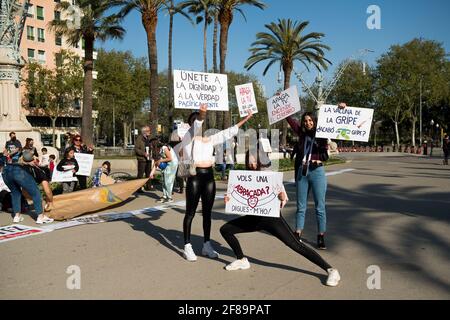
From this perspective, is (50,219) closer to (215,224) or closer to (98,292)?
(215,224)

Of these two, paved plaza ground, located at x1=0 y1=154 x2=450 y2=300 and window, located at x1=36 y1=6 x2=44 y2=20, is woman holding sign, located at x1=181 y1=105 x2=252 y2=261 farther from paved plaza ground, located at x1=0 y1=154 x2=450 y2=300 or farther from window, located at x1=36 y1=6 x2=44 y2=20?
window, located at x1=36 y1=6 x2=44 y2=20

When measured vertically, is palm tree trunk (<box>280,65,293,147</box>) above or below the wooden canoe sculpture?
above

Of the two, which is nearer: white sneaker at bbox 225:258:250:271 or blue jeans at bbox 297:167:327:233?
white sneaker at bbox 225:258:250:271

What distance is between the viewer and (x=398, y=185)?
1371 cm

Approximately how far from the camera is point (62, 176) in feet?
33.7

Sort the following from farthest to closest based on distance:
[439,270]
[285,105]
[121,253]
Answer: [285,105]
[121,253]
[439,270]

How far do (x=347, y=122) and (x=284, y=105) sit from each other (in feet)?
4.98

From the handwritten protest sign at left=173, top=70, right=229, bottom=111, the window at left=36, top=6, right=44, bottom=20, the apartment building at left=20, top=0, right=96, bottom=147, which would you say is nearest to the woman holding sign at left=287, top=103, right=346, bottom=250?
the handwritten protest sign at left=173, top=70, right=229, bottom=111

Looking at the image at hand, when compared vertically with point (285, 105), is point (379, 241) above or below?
below

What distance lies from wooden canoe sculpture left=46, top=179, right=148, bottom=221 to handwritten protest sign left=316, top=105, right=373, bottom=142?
4841mm

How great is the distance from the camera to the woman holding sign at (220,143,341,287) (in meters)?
4.70

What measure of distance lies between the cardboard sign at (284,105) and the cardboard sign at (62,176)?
5106mm
